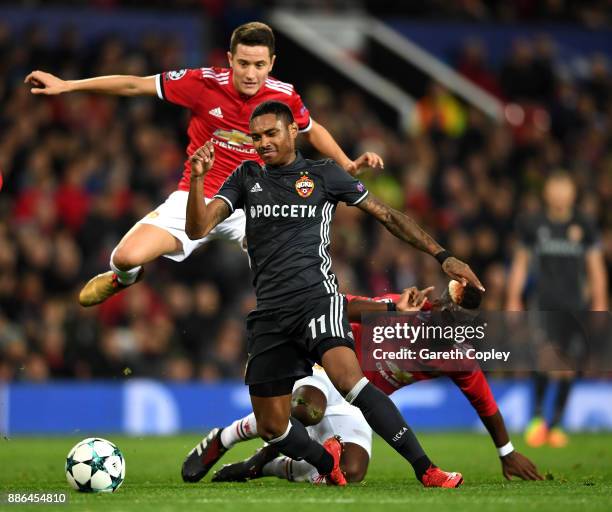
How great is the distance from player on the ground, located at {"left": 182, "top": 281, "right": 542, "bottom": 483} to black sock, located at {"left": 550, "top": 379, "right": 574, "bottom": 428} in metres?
3.57

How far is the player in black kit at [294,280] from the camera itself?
21.5 feet

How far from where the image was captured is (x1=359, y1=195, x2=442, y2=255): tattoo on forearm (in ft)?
21.7

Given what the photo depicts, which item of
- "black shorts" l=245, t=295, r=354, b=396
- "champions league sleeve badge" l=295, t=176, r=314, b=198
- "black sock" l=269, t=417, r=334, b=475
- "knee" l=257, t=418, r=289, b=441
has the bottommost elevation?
"black sock" l=269, t=417, r=334, b=475

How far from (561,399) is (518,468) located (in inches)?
147

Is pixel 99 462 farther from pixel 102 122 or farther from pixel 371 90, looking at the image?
pixel 371 90

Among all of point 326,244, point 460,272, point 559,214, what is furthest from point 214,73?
point 559,214

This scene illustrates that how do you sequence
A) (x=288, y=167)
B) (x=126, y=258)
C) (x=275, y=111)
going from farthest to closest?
(x=126, y=258) < (x=288, y=167) < (x=275, y=111)

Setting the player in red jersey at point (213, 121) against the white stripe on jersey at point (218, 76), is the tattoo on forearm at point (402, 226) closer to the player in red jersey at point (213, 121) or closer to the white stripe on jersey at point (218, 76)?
the player in red jersey at point (213, 121)

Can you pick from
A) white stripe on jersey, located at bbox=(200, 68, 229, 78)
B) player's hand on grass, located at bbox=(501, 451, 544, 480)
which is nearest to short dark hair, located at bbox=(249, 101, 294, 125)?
white stripe on jersey, located at bbox=(200, 68, 229, 78)

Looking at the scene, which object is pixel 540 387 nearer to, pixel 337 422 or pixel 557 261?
pixel 557 261

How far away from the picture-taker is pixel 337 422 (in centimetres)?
752

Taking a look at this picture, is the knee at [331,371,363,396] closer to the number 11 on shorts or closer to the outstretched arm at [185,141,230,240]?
the number 11 on shorts

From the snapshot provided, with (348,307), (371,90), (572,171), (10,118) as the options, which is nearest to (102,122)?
(10,118)

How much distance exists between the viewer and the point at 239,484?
7.35 m
